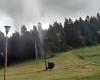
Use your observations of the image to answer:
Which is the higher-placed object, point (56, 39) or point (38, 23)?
point (38, 23)

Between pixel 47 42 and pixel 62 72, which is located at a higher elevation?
pixel 47 42

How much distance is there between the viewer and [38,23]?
199250 mm

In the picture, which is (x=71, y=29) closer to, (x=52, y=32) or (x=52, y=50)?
(x=52, y=32)

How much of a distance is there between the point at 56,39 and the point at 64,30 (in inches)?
1207

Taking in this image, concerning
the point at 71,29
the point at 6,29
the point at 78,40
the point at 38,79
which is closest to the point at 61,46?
the point at 78,40

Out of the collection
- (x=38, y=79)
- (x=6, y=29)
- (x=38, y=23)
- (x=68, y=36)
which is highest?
(x=38, y=23)

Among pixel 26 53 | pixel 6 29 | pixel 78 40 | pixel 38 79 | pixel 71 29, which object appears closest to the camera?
pixel 6 29

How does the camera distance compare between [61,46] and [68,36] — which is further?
[68,36]

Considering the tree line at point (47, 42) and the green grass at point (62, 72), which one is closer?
the green grass at point (62, 72)

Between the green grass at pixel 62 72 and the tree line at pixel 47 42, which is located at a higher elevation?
the tree line at pixel 47 42

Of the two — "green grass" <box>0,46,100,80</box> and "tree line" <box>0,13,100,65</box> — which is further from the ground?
"tree line" <box>0,13,100,65</box>

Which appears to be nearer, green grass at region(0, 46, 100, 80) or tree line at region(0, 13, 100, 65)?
green grass at region(0, 46, 100, 80)

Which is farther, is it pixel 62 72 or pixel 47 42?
pixel 47 42

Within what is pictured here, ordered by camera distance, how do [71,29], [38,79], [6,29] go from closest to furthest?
[6,29], [38,79], [71,29]
